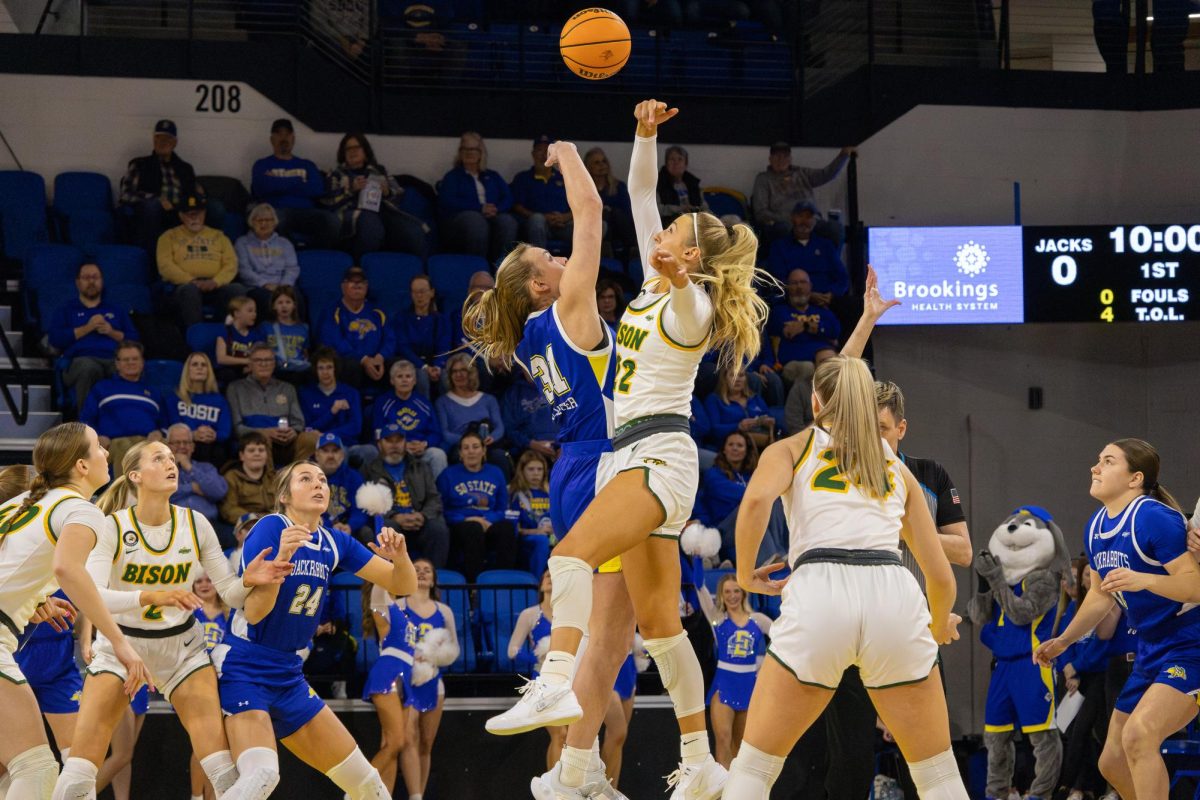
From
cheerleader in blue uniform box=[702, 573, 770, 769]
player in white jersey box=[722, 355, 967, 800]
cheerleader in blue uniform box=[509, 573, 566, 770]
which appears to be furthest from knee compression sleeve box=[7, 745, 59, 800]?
cheerleader in blue uniform box=[702, 573, 770, 769]

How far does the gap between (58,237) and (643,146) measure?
8562 mm

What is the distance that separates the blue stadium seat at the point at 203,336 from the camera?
11.5 m

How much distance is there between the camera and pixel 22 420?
1052 centimetres

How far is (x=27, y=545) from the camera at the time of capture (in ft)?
19.5

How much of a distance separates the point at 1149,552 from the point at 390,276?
24.8ft

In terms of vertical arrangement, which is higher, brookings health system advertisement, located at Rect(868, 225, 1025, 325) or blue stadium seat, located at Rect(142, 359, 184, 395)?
brookings health system advertisement, located at Rect(868, 225, 1025, 325)

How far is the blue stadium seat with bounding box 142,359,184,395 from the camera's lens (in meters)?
11.1

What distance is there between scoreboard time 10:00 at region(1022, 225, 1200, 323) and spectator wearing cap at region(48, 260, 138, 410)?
7.93m

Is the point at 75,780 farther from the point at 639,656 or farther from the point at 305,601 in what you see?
the point at 639,656

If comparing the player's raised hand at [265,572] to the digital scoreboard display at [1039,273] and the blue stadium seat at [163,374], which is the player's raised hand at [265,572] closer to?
the blue stadium seat at [163,374]

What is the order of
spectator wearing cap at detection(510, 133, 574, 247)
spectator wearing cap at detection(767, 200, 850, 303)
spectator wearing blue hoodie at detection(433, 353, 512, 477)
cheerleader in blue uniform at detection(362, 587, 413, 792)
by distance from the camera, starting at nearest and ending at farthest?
cheerleader in blue uniform at detection(362, 587, 413, 792) < spectator wearing blue hoodie at detection(433, 353, 512, 477) < spectator wearing cap at detection(510, 133, 574, 247) < spectator wearing cap at detection(767, 200, 850, 303)

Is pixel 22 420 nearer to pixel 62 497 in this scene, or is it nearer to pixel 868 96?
pixel 62 497

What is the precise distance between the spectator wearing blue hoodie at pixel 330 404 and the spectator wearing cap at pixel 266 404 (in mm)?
118

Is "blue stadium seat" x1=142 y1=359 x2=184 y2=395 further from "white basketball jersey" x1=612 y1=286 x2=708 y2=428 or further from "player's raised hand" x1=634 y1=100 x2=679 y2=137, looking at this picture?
"white basketball jersey" x1=612 y1=286 x2=708 y2=428
